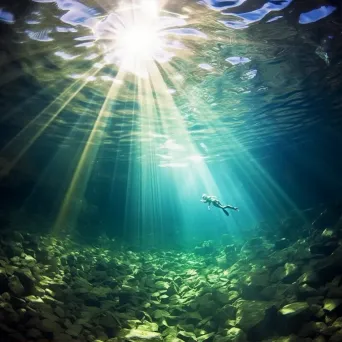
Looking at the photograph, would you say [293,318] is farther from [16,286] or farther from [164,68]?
[164,68]

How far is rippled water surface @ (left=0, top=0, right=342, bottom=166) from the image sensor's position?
25.0 ft

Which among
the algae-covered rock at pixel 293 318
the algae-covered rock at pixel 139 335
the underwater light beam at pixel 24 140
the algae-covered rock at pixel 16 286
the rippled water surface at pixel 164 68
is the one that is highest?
the underwater light beam at pixel 24 140

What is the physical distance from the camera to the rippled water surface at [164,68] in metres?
7.61

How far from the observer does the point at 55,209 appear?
64.8 ft

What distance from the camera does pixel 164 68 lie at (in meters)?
10.5

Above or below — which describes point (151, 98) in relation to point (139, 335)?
above

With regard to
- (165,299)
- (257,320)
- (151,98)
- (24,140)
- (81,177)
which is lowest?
(257,320)

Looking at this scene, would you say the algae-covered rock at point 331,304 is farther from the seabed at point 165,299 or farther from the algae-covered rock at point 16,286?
the algae-covered rock at point 16,286

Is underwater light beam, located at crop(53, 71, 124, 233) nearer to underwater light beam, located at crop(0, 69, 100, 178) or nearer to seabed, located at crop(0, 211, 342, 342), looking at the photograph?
underwater light beam, located at crop(0, 69, 100, 178)

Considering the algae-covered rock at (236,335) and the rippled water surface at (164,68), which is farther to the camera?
the rippled water surface at (164,68)

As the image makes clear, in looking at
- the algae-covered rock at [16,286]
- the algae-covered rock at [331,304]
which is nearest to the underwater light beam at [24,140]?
the algae-covered rock at [16,286]

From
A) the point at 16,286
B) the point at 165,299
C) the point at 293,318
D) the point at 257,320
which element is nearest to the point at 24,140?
the point at 16,286

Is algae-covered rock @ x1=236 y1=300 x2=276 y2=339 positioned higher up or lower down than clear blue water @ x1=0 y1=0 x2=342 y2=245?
lower down

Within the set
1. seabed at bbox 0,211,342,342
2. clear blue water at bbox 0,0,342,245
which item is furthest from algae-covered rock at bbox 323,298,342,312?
clear blue water at bbox 0,0,342,245
